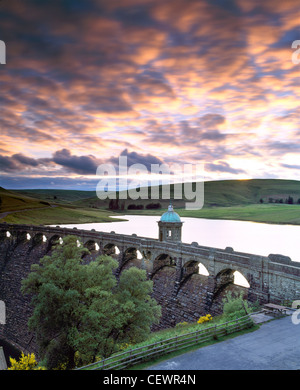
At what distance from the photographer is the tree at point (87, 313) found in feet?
85.2

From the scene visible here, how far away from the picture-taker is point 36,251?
7931 centimetres

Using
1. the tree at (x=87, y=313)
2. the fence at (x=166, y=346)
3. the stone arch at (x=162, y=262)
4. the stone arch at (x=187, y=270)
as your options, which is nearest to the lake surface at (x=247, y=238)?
the stone arch at (x=162, y=262)

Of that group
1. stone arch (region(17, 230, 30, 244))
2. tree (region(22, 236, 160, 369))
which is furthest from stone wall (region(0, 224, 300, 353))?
stone arch (region(17, 230, 30, 244))

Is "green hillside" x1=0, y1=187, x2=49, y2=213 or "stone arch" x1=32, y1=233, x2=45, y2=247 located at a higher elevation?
"green hillside" x1=0, y1=187, x2=49, y2=213

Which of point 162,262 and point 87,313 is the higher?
point 87,313

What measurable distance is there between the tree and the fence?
232 inches

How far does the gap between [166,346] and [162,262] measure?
99.8ft

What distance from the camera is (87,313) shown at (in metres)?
26.1

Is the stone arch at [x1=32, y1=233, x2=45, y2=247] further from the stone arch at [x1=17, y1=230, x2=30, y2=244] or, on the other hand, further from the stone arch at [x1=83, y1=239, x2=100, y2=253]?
the stone arch at [x1=83, y1=239, x2=100, y2=253]

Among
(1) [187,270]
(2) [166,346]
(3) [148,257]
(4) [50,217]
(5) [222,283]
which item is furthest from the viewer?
(4) [50,217]

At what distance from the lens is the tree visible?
26.0 meters

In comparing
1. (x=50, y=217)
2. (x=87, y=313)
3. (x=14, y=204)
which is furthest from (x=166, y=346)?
(x=14, y=204)

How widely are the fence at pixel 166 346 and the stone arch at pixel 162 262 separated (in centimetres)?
2646

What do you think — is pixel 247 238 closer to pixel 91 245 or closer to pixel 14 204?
pixel 91 245
